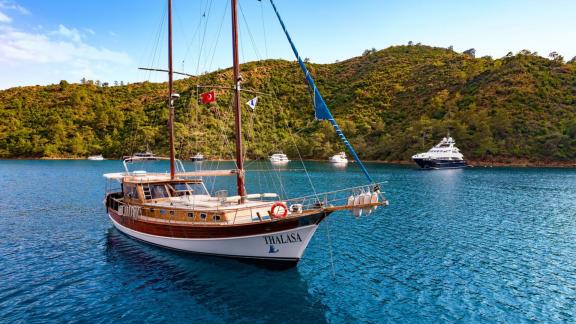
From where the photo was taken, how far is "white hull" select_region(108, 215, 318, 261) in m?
16.9

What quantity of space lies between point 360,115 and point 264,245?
131792 mm

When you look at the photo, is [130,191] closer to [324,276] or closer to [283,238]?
[283,238]

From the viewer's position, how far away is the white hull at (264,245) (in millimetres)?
16938

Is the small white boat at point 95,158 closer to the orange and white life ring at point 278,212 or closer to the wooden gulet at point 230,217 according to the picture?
the wooden gulet at point 230,217

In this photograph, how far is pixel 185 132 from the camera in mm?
122250

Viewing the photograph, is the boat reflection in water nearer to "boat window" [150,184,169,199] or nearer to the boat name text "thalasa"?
the boat name text "thalasa"

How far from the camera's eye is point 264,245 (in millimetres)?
17406

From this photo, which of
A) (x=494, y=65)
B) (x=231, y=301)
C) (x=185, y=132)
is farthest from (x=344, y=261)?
(x=494, y=65)

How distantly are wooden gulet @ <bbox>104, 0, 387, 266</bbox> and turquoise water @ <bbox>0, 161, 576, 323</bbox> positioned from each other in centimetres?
124

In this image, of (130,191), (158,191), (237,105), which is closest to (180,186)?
(158,191)

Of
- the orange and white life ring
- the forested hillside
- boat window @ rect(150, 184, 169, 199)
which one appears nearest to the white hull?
the orange and white life ring

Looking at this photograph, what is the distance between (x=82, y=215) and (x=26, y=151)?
443 ft

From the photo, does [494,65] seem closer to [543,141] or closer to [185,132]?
[543,141]

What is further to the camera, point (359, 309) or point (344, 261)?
point (344, 261)
